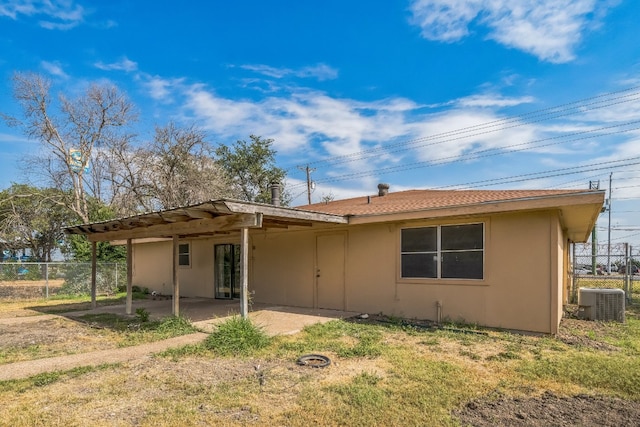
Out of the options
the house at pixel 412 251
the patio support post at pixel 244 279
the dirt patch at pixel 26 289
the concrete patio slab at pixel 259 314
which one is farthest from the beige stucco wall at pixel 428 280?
the dirt patch at pixel 26 289

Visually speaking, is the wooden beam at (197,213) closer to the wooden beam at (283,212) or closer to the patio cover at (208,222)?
the patio cover at (208,222)

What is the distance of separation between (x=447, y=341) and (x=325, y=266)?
4.31 m

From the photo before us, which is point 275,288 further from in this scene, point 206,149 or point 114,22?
point 206,149

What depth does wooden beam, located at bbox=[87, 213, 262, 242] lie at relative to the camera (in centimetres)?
695

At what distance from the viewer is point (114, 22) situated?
11719 mm

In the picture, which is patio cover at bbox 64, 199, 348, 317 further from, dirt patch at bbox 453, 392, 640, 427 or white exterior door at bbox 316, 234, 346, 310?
dirt patch at bbox 453, 392, 640, 427

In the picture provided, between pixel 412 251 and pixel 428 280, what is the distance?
0.71 meters

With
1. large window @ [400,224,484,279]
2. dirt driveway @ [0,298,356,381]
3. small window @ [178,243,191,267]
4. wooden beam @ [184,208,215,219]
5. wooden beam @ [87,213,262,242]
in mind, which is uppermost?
wooden beam @ [184,208,215,219]

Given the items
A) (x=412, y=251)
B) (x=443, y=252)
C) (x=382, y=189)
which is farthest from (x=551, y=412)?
(x=382, y=189)

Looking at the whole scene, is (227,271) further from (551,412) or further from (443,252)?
(551,412)

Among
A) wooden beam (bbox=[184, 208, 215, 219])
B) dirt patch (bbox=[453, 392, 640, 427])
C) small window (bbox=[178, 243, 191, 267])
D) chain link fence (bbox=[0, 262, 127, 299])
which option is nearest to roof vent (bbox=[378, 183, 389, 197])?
wooden beam (bbox=[184, 208, 215, 219])

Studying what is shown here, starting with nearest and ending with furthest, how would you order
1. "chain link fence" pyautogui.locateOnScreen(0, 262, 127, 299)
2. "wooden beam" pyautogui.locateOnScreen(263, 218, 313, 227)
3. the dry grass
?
1. the dry grass
2. "wooden beam" pyautogui.locateOnScreen(263, 218, 313, 227)
3. "chain link fence" pyautogui.locateOnScreen(0, 262, 127, 299)

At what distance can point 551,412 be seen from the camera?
349 centimetres

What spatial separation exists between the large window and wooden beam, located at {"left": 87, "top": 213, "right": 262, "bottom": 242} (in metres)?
3.55
